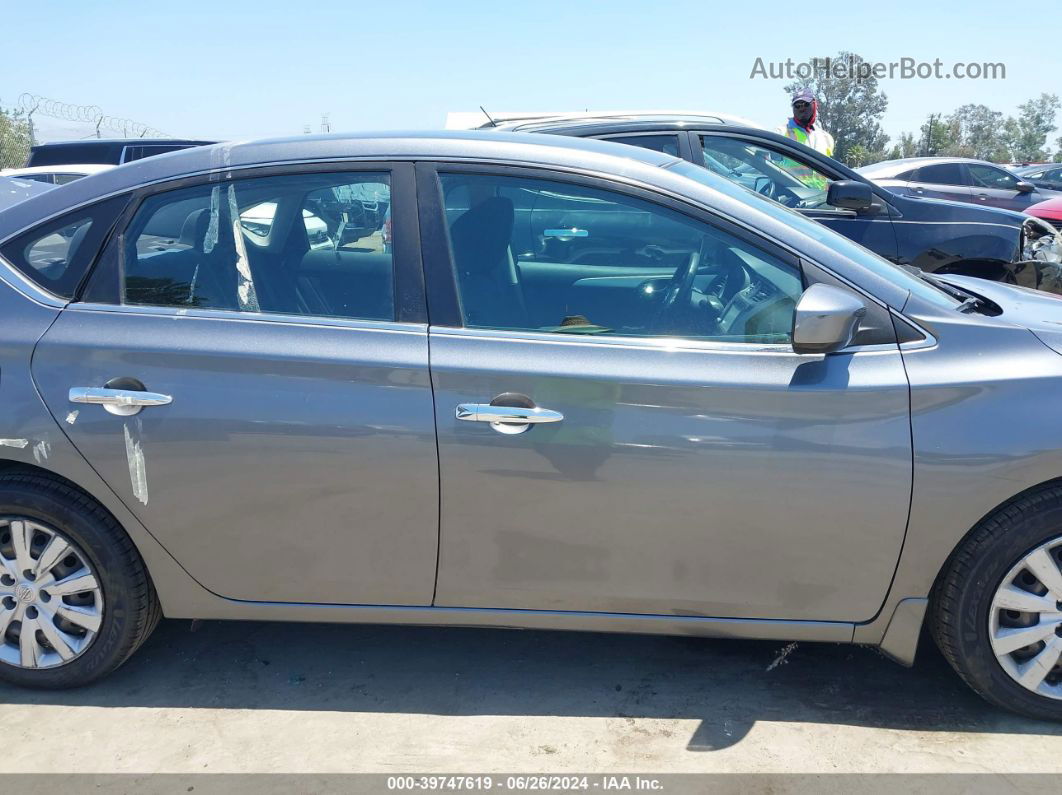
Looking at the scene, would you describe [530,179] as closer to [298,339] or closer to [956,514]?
[298,339]

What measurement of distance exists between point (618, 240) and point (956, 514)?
1.35 metres

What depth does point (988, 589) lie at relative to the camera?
106 inches

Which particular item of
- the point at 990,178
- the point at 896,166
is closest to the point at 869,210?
the point at 896,166

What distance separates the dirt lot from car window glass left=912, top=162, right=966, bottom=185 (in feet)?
47.0

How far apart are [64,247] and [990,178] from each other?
17.4 m

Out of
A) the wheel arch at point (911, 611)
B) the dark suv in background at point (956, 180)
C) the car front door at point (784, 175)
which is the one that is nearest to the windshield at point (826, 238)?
the wheel arch at point (911, 611)

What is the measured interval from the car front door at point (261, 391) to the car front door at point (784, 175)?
3.63 m

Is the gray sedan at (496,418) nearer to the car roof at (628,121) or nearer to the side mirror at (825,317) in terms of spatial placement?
the side mirror at (825,317)

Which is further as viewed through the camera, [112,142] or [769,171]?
[112,142]

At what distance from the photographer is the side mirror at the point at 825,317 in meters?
2.57

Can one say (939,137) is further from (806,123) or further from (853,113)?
(806,123)

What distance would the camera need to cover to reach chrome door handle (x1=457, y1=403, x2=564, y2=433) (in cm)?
264

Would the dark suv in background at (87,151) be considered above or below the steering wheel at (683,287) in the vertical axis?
above

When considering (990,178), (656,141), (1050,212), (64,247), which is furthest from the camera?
(990,178)
